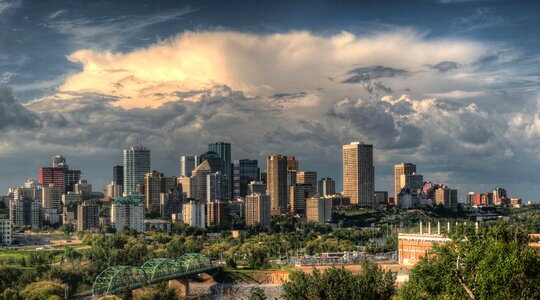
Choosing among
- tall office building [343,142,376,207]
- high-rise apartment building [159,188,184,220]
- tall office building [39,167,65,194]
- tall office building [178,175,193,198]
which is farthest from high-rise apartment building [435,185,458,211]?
tall office building [39,167,65,194]

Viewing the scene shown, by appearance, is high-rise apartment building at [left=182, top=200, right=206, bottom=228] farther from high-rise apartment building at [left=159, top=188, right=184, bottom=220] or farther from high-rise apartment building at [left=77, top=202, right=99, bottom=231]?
high-rise apartment building at [left=159, top=188, right=184, bottom=220]

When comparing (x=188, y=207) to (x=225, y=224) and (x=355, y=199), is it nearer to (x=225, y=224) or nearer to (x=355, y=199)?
(x=225, y=224)

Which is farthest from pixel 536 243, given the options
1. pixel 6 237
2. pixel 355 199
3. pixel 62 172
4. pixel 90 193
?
pixel 62 172

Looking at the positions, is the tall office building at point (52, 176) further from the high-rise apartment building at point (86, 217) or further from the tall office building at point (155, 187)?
the high-rise apartment building at point (86, 217)

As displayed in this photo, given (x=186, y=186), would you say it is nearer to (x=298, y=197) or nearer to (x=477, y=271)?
(x=298, y=197)

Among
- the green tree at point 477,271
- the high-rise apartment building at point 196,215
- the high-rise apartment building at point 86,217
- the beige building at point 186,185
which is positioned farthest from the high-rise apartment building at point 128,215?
the green tree at point 477,271

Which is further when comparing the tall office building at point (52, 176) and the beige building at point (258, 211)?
the tall office building at point (52, 176)
